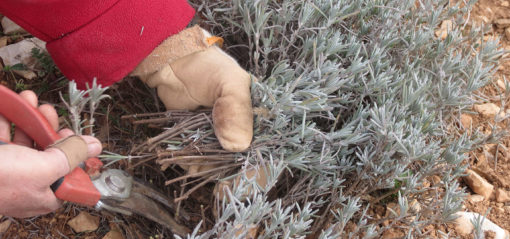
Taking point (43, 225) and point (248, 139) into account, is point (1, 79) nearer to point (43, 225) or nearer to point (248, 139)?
point (43, 225)

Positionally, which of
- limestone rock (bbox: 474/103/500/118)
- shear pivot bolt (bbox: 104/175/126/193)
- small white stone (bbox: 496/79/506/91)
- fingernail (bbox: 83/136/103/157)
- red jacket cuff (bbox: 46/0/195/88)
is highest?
red jacket cuff (bbox: 46/0/195/88)

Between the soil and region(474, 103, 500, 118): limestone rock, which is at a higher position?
region(474, 103, 500, 118): limestone rock

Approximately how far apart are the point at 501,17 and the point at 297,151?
169 centimetres

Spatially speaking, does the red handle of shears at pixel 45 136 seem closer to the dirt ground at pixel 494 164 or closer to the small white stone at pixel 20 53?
the small white stone at pixel 20 53

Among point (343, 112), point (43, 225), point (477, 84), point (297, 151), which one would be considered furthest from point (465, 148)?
point (43, 225)

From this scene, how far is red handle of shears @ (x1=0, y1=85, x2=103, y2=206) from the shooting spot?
1.21 meters

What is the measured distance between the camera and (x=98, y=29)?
1.41 meters

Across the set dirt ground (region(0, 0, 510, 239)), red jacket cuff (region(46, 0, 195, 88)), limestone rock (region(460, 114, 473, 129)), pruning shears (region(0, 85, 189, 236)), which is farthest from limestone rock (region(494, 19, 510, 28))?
pruning shears (region(0, 85, 189, 236))

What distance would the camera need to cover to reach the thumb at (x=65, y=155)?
116cm

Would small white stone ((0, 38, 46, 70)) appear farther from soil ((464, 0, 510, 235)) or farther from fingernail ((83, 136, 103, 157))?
soil ((464, 0, 510, 235))

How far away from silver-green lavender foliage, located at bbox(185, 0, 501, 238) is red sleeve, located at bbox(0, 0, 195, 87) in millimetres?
216

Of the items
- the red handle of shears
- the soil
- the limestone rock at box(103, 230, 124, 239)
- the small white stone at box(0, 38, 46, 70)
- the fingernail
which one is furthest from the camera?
the small white stone at box(0, 38, 46, 70)

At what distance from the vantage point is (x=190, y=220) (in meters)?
1.63

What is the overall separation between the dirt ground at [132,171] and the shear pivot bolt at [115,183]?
Result: 9 centimetres
